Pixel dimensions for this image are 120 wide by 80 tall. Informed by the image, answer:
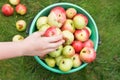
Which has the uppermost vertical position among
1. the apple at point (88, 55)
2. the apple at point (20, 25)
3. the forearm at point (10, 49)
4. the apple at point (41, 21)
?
the apple at point (41, 21)

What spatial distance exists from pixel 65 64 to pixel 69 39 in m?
0.20

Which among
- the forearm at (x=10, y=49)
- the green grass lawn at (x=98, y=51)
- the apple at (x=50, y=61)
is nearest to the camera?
the forearm at (x=10, y=49)

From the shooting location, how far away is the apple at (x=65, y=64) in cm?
209

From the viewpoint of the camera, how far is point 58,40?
6.02 feet

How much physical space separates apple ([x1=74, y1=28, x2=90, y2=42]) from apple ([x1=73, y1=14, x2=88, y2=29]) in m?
0.04

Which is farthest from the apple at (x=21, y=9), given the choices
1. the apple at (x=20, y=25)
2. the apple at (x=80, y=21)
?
the apple at (x=80, y=21)

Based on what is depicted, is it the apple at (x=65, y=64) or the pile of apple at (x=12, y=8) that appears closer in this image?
the apple at (x=65, y=64)

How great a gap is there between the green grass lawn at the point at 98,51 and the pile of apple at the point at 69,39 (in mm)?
301

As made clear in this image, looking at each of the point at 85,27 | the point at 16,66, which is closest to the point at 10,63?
the point at 16,66

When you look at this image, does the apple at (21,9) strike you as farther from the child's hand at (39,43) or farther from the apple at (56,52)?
the child's hand at (39,43)

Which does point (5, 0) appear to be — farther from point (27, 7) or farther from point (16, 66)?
point (16, 66)

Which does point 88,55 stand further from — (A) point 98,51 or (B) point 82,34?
(A) point 98,51

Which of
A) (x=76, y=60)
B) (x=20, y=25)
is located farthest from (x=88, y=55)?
(x=20, y=25)

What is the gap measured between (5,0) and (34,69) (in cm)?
74
